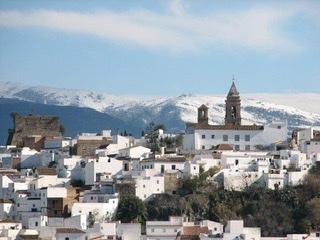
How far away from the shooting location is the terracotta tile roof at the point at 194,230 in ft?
182

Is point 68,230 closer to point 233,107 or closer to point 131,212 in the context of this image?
point 131,212

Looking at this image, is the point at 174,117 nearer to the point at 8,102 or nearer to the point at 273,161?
the point at 8,102

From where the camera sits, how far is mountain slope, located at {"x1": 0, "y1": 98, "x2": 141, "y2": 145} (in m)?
119

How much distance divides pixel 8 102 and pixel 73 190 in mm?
77375

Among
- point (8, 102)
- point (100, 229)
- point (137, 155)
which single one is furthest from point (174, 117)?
point (100, 229)

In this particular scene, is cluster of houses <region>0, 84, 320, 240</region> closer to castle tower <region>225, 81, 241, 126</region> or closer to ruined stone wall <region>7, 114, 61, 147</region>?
castle tower <region>225, 81, 241, 126</region>

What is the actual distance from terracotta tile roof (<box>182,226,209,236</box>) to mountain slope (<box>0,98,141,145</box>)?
5817 cm

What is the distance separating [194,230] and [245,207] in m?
3.71

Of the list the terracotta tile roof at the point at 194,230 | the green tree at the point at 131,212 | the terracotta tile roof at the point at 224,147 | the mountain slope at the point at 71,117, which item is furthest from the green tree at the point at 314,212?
the mountain slope at the point at 71,117

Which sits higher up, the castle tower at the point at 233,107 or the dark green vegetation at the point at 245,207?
the castle tower at the point at 233,107

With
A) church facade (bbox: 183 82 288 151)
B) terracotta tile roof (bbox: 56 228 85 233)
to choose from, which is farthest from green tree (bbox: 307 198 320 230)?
terracotta tile roof (bbox: 56 228 85 233)

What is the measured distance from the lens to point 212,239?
2130 inches

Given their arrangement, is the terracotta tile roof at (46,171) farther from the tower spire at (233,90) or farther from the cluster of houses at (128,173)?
the tower spire at (233,90)

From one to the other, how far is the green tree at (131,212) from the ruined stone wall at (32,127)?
15.6m
